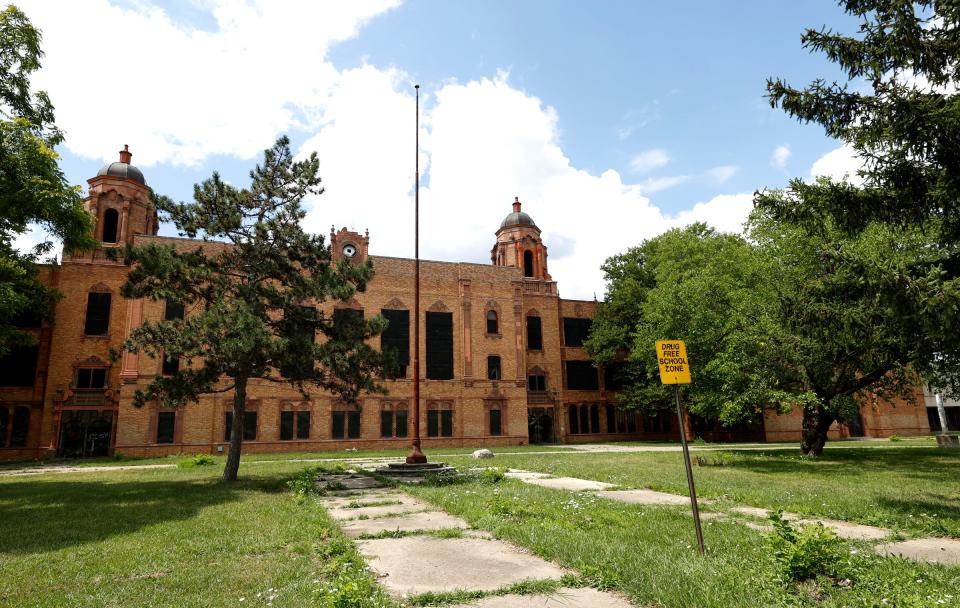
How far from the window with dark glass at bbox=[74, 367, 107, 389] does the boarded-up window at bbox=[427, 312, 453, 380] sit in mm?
20347

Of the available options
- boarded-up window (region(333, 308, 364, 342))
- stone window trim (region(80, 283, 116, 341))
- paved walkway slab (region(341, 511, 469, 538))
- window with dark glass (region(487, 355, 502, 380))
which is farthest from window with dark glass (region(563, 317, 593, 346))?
paved walkway slab (region(341, 511, 469, 538))

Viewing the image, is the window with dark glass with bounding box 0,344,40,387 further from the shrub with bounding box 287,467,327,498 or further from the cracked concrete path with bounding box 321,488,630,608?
the cracked concrete path with bounding box 321,488,630,608

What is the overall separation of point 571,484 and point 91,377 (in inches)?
1285

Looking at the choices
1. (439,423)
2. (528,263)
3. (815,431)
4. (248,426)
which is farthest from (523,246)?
(815,431)

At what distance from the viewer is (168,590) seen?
5.80 m

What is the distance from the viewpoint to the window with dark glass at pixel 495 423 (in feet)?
130

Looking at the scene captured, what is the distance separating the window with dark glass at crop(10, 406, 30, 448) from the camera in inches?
1278

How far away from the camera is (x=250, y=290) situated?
16625 millimetres

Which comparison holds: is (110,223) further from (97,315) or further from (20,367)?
(20,367)

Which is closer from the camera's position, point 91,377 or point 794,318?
point 794,318

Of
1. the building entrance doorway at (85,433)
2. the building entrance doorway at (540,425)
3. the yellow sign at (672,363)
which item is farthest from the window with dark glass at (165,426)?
the yellow sign at (672,363)

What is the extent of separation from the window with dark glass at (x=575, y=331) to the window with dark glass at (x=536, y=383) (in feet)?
12.0

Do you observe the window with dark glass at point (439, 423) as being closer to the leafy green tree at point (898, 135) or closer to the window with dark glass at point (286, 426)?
the window with dark glass at point (286, 426)

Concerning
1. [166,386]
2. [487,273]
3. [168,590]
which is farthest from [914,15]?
[487,273]
